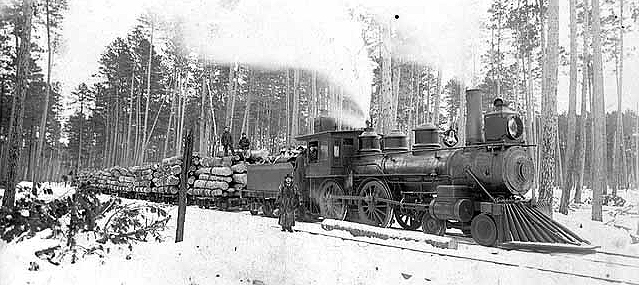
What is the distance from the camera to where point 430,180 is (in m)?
6.53

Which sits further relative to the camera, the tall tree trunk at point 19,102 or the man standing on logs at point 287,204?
the man standing on logs at point 287,204

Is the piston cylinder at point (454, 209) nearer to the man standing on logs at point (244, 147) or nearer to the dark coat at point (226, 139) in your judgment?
the man standing on logs at point (244, 147)

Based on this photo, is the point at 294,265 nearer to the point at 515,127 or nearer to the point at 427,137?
the point at 515,127

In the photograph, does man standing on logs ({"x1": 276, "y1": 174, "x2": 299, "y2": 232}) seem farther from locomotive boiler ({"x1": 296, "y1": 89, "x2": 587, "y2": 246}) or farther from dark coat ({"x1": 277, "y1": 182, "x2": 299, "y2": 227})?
locomotive boiler ({"x1": 296, "y1": 89, "x2": 587, "y2": 246})

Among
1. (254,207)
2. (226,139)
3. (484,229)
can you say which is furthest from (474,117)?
(226,139)

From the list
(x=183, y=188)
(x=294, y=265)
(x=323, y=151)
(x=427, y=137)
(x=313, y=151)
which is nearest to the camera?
(x=294, y=265)

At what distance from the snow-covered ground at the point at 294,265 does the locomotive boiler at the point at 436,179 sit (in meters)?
0.62

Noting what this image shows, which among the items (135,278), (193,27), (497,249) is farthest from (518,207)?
(193,27)

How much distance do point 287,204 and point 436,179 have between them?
Result: 225cm

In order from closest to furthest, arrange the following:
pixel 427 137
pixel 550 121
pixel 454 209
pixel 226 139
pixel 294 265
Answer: pixel 294 265, pixel 454 209, pixel 427 137, pixel 550 121, pixel 226 139

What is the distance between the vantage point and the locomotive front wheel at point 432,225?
6.09m

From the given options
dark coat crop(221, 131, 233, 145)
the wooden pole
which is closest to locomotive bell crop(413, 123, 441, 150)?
the wooden pole

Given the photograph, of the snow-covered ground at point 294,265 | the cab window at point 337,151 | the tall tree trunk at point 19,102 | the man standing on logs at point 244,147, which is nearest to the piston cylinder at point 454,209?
the snow-covered ground at point 294,265

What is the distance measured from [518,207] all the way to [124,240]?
4373 millimetres
